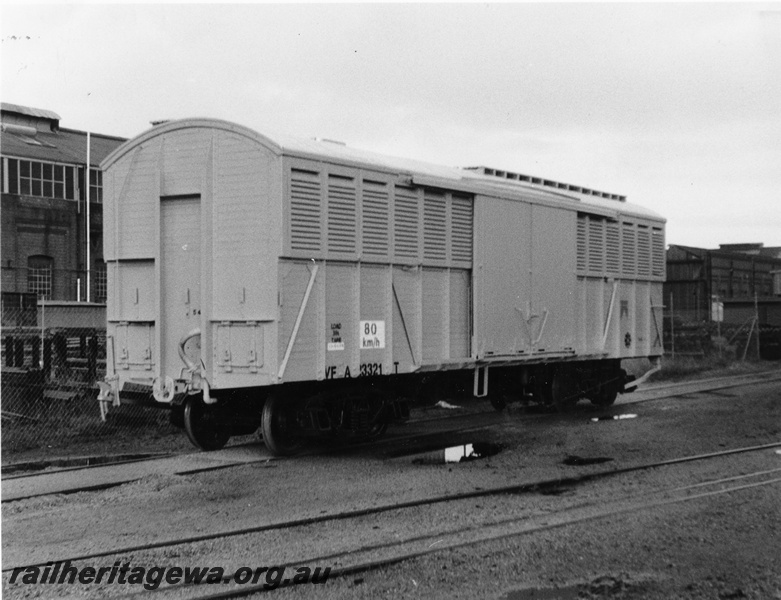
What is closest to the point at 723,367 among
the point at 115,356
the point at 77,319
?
the point at 77,319

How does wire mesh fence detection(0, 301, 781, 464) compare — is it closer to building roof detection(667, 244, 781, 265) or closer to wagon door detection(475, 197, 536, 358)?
wagon door detection(475, 197, 536, 358)

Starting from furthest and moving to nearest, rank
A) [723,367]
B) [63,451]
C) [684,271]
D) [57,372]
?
[684,271]
[723,367]
[57,372]
[63,451]

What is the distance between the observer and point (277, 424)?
399 inches

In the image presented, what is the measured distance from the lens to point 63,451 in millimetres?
11602

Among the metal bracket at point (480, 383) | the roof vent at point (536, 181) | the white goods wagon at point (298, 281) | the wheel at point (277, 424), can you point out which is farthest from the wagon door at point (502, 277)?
the wheel at point (277, 424)

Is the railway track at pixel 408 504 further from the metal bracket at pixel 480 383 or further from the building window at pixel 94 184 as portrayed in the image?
the building window at pixel 94 184

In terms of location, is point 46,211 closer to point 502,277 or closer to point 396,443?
point 502,277

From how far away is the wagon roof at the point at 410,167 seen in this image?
9664mm

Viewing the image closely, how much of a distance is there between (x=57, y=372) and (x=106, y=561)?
33.3 ft

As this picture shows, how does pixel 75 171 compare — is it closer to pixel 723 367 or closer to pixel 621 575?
pixel 723 367

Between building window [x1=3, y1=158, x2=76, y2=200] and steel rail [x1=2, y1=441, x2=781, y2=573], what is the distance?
29429 millimetres

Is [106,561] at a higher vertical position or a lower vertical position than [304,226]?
lower

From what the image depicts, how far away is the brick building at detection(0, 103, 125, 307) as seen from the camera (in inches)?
1271

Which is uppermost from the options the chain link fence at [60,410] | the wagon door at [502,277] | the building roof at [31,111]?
the building roof at [31,111]
